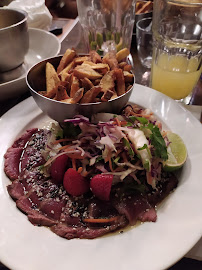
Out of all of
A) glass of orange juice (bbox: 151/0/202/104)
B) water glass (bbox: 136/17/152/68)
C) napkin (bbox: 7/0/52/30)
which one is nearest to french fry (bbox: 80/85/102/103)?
glass of orange juice (bbox: 151/0/202/104)

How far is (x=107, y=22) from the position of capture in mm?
2094

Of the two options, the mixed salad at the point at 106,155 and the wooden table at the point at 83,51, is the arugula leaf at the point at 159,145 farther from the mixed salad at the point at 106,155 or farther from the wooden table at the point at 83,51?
the wooden table at the point at 83,51

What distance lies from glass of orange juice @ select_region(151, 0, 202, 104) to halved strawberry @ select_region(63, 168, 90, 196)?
984 millimetres

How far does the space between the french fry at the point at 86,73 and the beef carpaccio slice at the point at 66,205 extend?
505mm

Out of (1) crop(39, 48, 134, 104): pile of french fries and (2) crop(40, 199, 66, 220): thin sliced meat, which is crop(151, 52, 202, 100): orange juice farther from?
(2) crop(40, 199, 66, 220): thin sliced meat

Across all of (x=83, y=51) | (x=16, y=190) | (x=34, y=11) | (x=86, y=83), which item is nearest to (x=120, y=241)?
(x=16, y=190)

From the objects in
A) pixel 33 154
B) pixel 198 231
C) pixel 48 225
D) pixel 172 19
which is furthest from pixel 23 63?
pixel 198 231

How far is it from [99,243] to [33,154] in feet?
2.07

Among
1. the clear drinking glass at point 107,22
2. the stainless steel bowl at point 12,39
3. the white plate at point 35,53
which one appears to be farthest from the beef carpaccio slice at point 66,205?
the clear drinking glass at point 107,22

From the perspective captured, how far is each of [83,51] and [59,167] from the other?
4.41 ft

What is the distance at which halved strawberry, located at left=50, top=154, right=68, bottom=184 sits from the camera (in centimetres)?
122

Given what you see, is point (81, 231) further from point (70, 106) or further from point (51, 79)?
point (51, 79)

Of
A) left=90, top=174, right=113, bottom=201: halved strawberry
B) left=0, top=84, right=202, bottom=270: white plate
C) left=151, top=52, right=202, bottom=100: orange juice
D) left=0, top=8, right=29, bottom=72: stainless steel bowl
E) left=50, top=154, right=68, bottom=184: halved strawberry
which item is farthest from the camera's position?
left=151, top=52, right=202, bottom=100: orange juice

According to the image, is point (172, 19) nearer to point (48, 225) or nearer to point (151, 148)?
point (151, 148)
